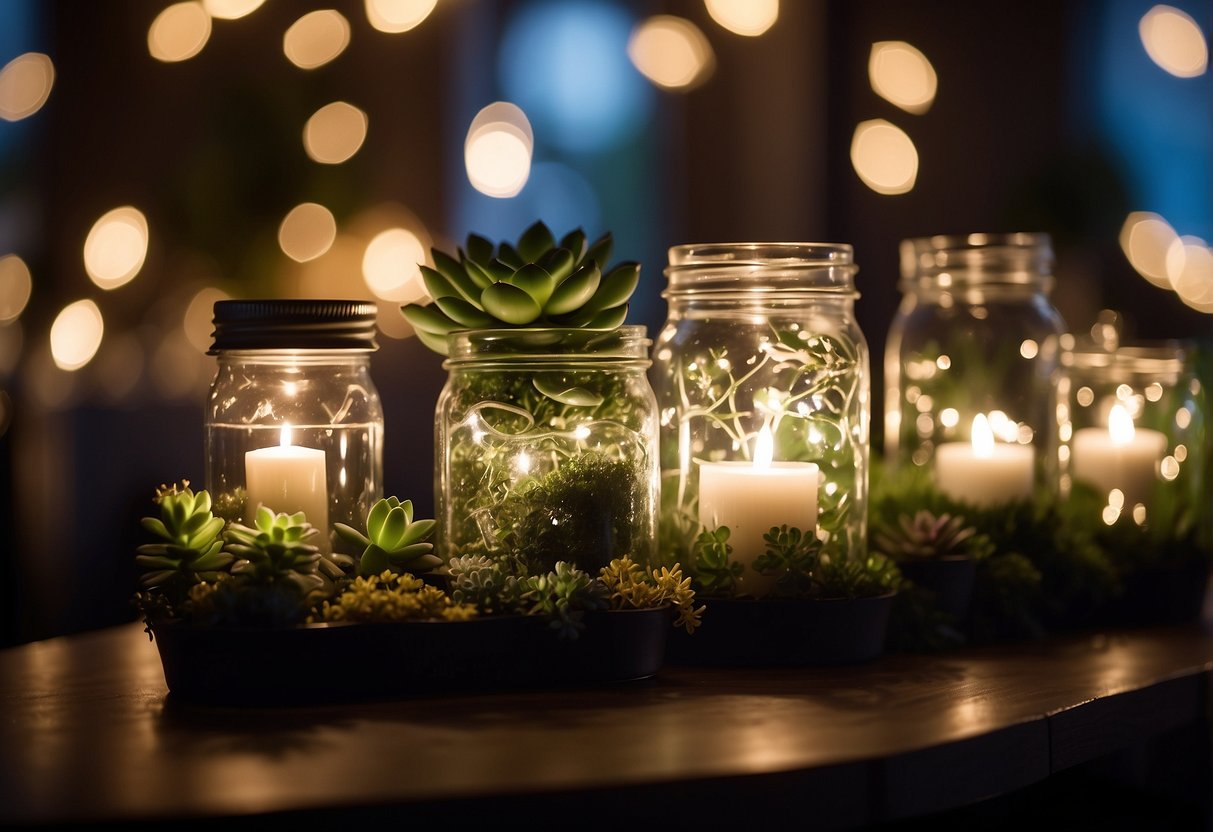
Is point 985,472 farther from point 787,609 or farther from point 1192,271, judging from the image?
point 1192,271

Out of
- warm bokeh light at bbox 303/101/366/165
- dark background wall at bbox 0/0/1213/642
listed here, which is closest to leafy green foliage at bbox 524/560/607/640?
dark background wall at bbox 0/0/1213/642

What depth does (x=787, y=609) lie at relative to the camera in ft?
3.05

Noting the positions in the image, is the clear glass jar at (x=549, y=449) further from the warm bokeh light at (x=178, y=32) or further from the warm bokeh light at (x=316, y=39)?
the warm bokeh light at (x=316, y=39)

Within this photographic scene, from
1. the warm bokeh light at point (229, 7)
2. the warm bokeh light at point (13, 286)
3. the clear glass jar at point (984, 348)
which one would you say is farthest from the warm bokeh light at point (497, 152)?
the clear glass jar at point (984, 348)

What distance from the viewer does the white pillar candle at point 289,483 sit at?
936 millimetres

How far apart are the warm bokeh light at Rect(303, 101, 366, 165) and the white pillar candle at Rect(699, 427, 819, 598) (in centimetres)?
254

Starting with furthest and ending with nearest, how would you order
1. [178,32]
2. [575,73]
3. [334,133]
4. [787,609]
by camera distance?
[575,73] < [334,133] < [178,32] < [787,609]

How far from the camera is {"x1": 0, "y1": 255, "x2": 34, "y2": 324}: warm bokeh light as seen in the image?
2.78m

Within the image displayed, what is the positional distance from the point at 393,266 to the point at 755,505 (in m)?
2.74

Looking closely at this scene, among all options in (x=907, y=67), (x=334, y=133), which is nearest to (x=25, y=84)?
(x=334, y=133)

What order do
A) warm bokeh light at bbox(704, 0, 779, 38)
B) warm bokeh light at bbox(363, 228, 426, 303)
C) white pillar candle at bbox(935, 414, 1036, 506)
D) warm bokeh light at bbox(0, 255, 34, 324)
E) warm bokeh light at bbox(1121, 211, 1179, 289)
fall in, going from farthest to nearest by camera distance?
warm bokeh light at bbox(704, 0, 779, 38), warm bokeh light at bbox(1121, 211, 1179, 289), warm bokeh light at bbox(363, 228, 426, 303), warm bokeh light at bbox(0, 255, 34, 324), white pillar candle at bbox(935, 414, 1036, 506)

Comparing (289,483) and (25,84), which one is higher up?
(25,84)

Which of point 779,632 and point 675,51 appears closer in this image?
point 779,632

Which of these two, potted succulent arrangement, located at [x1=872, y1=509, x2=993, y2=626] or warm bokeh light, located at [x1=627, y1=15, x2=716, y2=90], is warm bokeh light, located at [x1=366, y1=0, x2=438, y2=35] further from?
potted succulent arrangement, located at [x1=872, y1=509, x2=993, y2=626]
